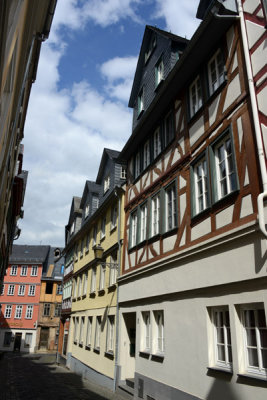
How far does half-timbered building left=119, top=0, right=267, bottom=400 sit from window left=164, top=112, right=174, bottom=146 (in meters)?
0.07

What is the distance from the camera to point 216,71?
8.89 meters

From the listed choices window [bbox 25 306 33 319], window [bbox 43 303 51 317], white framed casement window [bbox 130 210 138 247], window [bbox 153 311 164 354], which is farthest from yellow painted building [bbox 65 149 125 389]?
window [bbox 25 306 33 319]

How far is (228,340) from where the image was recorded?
7148 millimetres

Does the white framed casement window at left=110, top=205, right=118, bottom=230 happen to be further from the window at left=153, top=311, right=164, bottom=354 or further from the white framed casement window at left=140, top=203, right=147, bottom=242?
the window at left=153, top=311, right=164, bottom=354

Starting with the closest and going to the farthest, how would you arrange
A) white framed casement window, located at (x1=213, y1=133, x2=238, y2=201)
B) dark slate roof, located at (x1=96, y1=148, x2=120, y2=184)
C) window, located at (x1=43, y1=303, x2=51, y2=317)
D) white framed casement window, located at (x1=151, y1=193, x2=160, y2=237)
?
white framed casement window, located at (x1=213, y1=133, x2=238, y2=201), white framed casement window, located at (x1=151, y1=193, x2=160, y2=237), dark slate roof, located at (x1=96, y1=148, x2=120, y2=184), window, located at (x1=43, y1=303, x2=51, y2=317)

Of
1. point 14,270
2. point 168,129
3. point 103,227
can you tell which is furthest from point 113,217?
point 14,270

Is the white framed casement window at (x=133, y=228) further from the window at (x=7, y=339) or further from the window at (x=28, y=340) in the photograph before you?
the window at (x=7, y=339)

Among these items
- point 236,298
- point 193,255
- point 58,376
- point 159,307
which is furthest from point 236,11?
point 58,376

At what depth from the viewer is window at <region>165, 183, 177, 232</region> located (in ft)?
32.9

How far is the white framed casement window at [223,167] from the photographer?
24.8 ft

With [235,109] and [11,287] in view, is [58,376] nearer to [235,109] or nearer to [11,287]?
[235,109]

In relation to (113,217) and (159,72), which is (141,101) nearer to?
(159,72)

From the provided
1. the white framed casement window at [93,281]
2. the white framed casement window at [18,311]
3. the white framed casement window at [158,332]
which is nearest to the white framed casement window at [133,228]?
the white framed casement window at [158,332]

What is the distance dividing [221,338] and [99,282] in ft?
35.4
